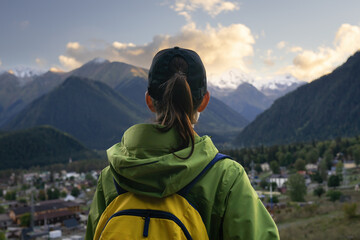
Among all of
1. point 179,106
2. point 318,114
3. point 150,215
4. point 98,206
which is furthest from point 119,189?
point 318,114

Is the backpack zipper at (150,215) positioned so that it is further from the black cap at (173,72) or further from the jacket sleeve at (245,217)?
the black cap at (173,72)

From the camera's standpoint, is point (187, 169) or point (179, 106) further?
point (179, 106)

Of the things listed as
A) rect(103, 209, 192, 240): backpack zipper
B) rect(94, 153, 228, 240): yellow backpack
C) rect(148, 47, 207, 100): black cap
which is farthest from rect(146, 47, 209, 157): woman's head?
rect(103, 209, 192, 240): backpack zipper

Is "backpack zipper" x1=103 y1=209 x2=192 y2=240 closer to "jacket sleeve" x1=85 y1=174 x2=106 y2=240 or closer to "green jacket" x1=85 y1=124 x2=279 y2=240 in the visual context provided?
"green jacket" x1=85 y1=124 x2=279 y2=240

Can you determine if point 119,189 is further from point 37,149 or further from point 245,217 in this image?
point 37,149

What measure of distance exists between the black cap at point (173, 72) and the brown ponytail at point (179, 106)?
0.11 ft

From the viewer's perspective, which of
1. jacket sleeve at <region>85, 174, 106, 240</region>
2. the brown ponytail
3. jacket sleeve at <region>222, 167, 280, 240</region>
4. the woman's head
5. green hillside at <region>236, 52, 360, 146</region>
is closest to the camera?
jacket sleeve at <region>222, 167, 280, 240</region>

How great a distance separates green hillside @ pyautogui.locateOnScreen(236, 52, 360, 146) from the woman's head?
15721 cm

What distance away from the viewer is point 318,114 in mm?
174500

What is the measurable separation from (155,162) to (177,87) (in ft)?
1.55

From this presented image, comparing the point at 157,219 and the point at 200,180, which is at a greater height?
the point at 200,180

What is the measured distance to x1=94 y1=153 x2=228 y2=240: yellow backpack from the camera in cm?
171

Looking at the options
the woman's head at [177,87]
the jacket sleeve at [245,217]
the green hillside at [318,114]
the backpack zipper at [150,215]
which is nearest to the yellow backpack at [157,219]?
the backpack zipper at [150,215]

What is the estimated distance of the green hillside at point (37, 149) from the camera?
511 feet
